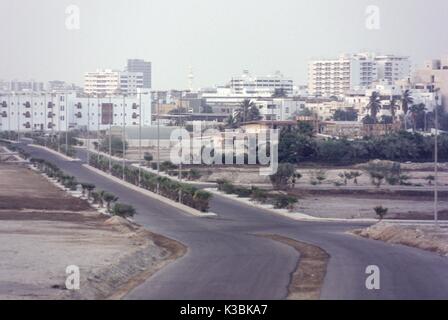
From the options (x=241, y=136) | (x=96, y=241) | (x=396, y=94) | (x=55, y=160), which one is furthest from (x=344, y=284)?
(x=396, y=94)

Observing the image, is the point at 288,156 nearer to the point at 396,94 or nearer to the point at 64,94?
the point at 64,94

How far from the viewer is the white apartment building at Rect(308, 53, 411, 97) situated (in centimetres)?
18212

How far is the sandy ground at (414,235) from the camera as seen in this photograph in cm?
2593

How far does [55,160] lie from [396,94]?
65.4 m

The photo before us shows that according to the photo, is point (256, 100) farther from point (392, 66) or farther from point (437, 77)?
point (392, 66)

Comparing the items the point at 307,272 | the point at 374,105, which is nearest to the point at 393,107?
the point at 374,105

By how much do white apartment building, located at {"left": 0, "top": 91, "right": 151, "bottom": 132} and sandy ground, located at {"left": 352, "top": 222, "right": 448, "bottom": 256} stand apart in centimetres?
7989

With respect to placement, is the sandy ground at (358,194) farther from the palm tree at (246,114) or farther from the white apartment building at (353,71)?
the white apartment building at (353,71)

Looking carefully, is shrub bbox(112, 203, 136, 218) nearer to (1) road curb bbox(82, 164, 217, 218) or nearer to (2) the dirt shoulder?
(1) road curb bbox(82, 164, 217, 218)

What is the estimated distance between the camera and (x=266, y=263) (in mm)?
21328

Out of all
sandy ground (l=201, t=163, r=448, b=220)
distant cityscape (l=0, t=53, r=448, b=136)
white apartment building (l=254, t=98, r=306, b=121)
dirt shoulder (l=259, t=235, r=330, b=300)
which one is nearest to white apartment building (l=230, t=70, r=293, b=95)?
distant cityscape (l=0, t=53, r=448, b=136)

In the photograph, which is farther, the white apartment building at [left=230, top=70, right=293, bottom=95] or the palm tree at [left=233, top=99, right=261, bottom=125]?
the white apartment building at [left=230, top=70, right=293, bottom=95]

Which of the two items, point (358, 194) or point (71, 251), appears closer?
point (71, 251)

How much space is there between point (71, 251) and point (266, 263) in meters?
4.70
